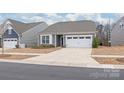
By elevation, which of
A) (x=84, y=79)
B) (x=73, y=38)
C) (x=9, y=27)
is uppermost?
(x=9, y=27)

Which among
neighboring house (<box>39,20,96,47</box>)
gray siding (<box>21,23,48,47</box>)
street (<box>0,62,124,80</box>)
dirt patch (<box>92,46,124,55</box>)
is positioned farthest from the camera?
gray siding (<box>21,23,48,47</box>)

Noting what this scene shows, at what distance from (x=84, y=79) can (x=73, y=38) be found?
25525mm

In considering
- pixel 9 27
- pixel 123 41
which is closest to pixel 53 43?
pixel 9 27

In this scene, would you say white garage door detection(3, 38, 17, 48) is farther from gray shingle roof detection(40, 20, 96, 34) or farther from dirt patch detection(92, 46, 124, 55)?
dirt patch detection(92, 46, 124, 55)

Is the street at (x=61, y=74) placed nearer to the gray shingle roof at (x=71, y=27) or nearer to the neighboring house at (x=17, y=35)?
the gray shingle roof at (x=71, y=27)

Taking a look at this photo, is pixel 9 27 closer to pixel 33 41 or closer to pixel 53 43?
pixel 33 41

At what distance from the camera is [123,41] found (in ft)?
128

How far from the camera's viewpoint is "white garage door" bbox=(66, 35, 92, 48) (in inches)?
1300

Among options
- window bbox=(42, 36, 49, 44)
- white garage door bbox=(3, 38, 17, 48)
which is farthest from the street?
white garage door bbox=(3, 38, 17, 48)

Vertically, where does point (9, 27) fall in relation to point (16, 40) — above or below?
A: above

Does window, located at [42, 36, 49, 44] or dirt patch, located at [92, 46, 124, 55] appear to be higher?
window, located at [42, 36, 49, 44]

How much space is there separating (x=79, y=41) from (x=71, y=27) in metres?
4.49

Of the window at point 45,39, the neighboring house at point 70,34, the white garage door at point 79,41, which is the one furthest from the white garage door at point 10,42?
the white garage door at point 79,41

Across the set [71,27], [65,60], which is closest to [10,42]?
[71,27]
